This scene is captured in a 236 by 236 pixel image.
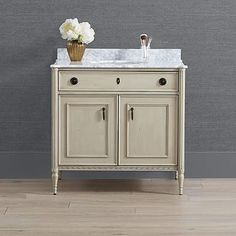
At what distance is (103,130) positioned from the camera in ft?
13.6

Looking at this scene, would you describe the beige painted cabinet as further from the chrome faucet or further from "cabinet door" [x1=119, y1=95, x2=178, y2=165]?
the chrome faucet

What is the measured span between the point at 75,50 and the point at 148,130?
2.02ft

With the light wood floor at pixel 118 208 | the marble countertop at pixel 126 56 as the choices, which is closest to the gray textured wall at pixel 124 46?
the marble countertop at pixel 126 56

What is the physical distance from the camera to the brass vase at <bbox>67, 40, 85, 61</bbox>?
427 centimetres

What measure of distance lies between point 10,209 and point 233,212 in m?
1.11

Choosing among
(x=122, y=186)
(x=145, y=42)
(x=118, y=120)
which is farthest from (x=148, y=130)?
(x=145, y=42)

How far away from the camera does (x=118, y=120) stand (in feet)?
13.6

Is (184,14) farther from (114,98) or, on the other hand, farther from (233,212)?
(233,212)


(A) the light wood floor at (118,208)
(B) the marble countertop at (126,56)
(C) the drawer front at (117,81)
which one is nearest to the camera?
(A) the light wood floor at (118,208)

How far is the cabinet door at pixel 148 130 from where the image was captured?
13.5 feet

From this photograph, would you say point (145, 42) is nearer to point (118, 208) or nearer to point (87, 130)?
point (87, 130)

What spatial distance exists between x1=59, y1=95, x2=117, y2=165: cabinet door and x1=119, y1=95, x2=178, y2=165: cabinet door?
2.6 inches

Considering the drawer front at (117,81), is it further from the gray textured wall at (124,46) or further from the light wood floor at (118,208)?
the light wood floor at (118,208)

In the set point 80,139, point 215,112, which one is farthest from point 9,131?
point 215,112
